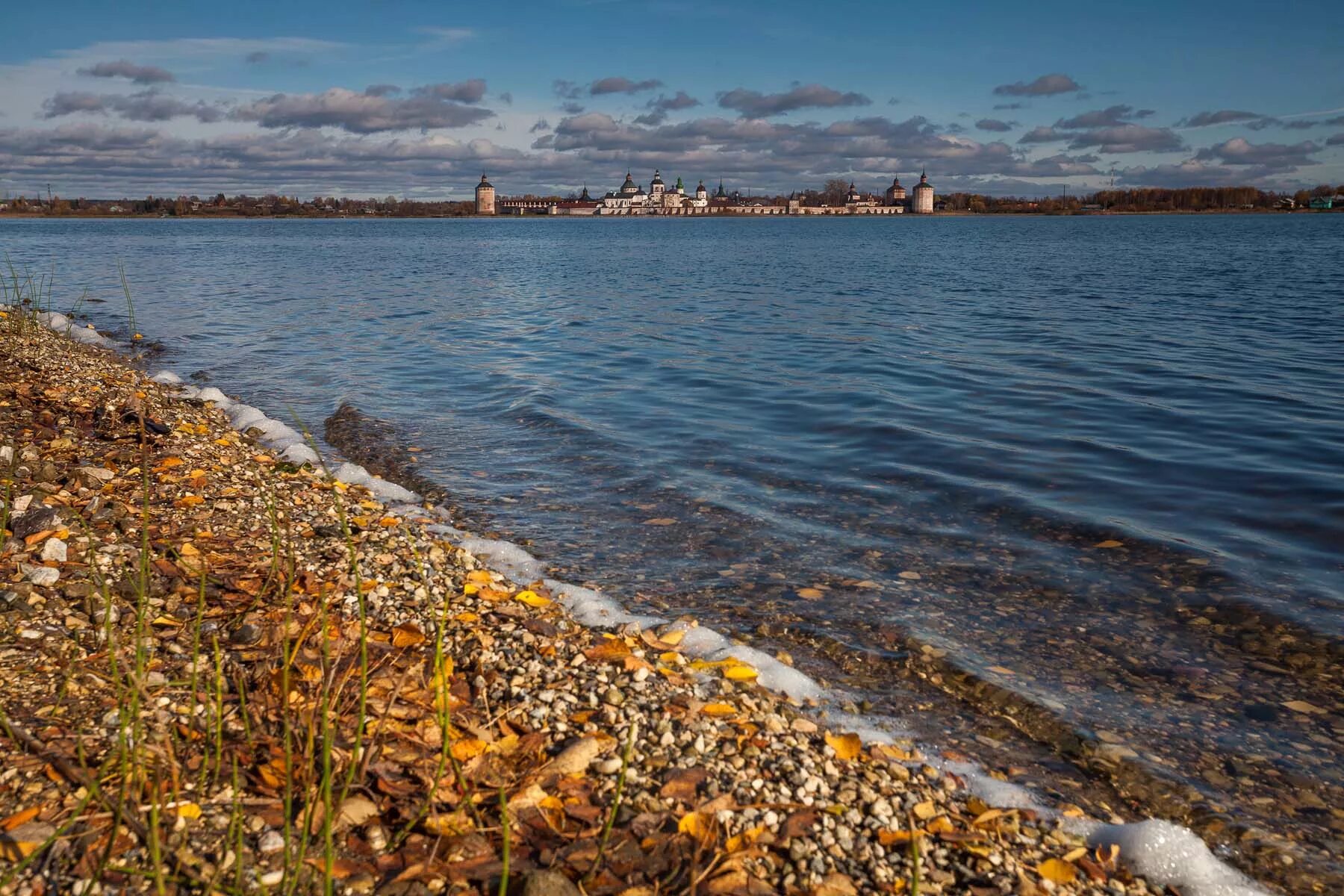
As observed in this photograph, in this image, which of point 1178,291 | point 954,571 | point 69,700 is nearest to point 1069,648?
point 954,571

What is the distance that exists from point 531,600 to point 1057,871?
132 inches

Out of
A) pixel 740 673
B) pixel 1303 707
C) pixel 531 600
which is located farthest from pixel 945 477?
pixel 531 600

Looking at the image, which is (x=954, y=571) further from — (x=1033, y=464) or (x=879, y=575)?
(x=1033, y=464)

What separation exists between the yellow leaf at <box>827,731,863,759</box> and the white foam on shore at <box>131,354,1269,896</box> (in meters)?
0.21

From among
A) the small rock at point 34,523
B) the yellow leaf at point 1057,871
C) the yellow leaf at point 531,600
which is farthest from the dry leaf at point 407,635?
the yellow leaf at point 1057,871

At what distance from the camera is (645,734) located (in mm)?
3812

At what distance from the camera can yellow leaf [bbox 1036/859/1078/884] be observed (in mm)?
3279

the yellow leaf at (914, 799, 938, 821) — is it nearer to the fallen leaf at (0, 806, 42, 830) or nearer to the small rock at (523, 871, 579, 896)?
the small rock at (523, 871, 579, 896)

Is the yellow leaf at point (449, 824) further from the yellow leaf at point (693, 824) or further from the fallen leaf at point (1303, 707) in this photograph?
the fallen leaf at point (1303, 707)

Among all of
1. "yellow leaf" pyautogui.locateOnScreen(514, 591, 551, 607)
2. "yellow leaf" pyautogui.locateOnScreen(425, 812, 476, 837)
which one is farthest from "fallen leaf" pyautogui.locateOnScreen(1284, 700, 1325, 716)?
"yellow leaf" pyautogui.locateOnScreen(425, 812, 476, 837)

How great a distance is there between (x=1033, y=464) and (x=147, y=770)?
9107mm

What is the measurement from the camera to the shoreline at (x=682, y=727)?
3205 millimetres

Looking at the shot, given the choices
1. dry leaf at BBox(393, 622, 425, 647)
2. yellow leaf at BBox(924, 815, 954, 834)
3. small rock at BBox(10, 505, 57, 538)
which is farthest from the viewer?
small rock at BBox(10, 505, 57, 538)

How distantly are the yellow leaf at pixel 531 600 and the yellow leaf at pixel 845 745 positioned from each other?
2.15 m
